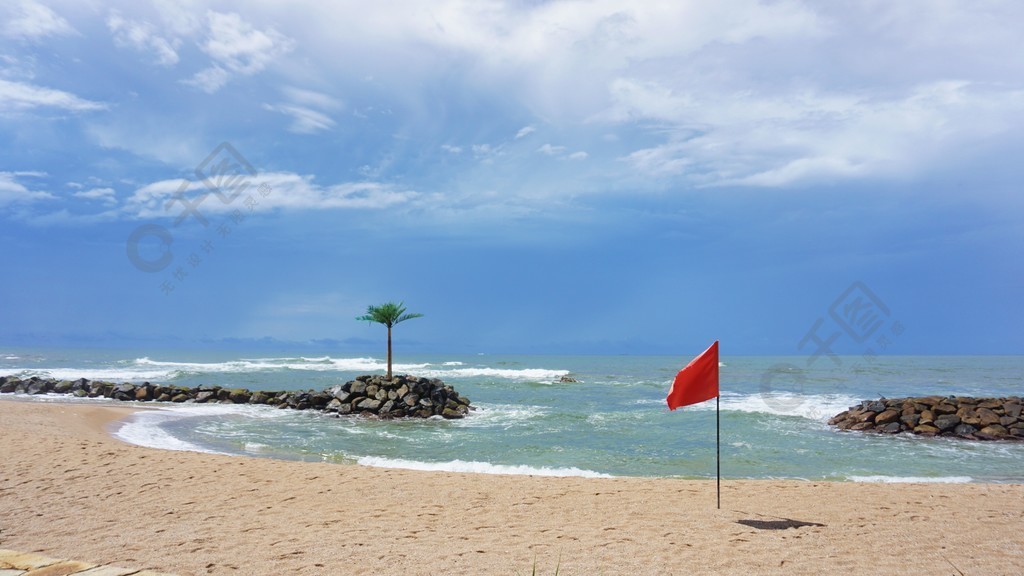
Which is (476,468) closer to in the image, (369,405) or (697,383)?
(697,383)

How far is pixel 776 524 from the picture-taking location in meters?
8.62

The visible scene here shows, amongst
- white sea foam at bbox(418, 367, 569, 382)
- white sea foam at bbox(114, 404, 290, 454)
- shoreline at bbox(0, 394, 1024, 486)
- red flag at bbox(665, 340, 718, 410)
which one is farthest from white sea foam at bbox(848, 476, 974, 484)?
white sea foam at bbox(418, 367, 569, 382)

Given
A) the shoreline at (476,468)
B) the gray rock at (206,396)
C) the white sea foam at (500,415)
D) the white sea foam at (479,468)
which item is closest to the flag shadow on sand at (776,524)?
the shoreline at (476,468)

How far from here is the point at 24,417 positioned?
19.8 m

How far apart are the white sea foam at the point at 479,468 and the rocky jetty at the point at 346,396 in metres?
10.5

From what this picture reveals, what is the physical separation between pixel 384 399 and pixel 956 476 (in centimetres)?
1970

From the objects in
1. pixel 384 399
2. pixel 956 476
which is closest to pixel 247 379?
pixel 384 399

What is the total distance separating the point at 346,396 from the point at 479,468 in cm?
1475

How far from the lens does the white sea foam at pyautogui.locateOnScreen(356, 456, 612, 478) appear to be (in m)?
13.6

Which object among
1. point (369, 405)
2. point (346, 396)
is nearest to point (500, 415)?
point (369, 405)

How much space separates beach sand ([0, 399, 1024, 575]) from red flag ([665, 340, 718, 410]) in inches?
65.9

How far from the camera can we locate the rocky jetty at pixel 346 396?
25.8 metres

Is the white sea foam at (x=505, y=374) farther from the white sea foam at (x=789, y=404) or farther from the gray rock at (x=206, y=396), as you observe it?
the gray rock at (x=206, y=396)

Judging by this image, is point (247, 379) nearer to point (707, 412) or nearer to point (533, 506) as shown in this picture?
point (707, 412)
